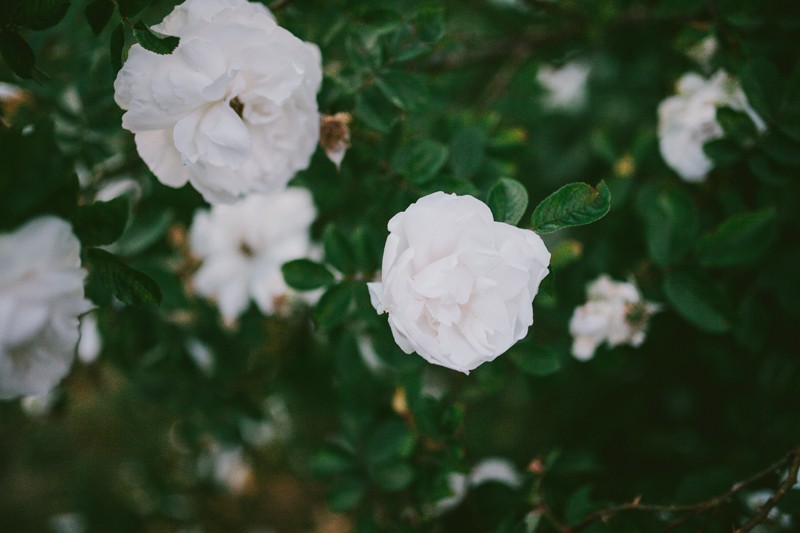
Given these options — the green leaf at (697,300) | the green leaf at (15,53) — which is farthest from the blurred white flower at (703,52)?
the green leaf at (15,53)

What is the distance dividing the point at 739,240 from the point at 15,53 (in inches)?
51.9

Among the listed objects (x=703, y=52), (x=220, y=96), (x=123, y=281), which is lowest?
(x=123, y=281)

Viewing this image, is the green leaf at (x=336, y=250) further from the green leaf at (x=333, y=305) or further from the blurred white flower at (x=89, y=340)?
the blurred white flower at (x=89, y=340)

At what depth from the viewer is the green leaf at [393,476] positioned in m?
1.21

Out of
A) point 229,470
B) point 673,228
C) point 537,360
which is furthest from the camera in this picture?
point 229,470

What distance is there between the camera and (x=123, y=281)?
2.83 feet

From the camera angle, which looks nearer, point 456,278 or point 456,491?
point 456,278

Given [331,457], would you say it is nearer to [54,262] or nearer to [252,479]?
[54,262]

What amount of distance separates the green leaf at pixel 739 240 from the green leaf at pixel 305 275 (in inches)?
30.7

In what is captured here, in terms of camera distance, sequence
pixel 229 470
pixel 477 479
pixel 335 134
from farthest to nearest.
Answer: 1. pixel 229 470
2. pixel 477 479
3. pixel 335 134

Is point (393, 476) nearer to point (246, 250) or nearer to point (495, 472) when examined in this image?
point (495, 472)

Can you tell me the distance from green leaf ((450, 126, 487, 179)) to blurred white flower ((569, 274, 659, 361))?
1.29ft

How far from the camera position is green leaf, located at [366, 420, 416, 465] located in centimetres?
126

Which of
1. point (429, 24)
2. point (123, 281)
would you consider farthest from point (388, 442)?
point (429, 24)
